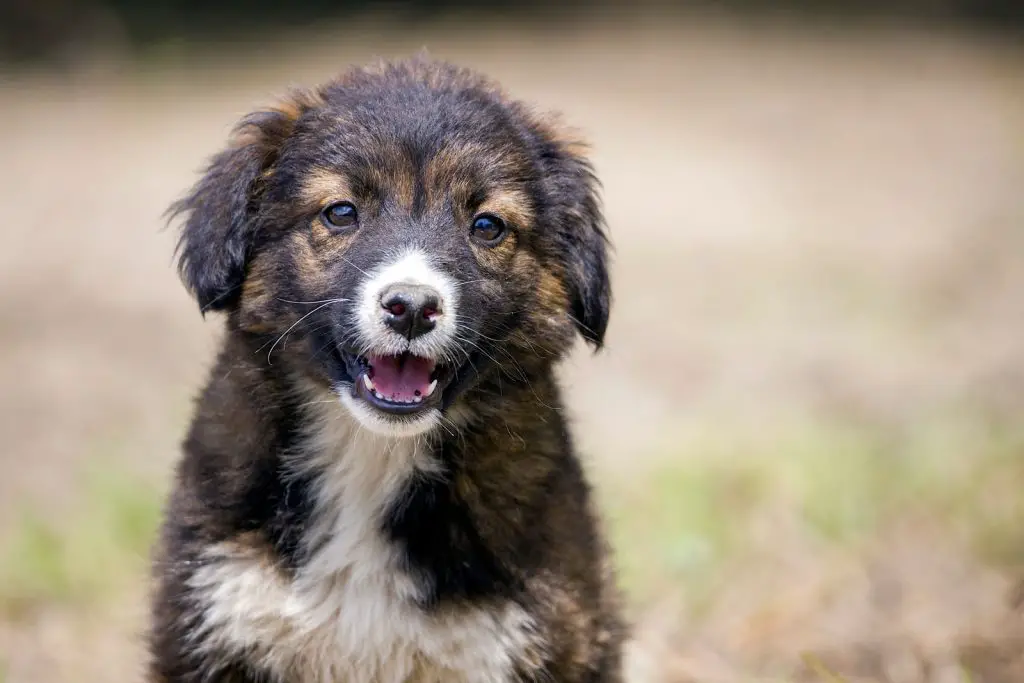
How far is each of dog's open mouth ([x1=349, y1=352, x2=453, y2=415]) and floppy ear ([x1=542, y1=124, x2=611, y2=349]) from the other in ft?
1.71

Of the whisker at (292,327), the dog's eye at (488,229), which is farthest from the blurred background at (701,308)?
the whisker at (292,327)

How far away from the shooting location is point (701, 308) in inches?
390

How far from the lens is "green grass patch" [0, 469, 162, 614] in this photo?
5.71 meters

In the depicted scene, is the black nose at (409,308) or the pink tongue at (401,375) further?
the pink tongue at (401,375)

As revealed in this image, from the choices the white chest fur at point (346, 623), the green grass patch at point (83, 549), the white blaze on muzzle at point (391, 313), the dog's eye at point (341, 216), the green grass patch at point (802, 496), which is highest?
the dog's eye at point (341, 216)

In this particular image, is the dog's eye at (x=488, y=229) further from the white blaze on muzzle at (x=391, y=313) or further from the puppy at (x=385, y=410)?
the white blaze on muzzle at (x=391, y=313)

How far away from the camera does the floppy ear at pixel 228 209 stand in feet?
12.7

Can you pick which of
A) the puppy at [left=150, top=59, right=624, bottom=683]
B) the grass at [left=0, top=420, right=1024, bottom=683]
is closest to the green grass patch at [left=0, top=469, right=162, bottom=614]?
the grass at [left=0, top=420, right=1024, bottom=683]

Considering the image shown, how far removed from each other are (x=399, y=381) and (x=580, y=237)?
744 millimetres

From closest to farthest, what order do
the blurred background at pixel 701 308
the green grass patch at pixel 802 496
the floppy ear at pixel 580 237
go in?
the floppy ear at pixel 580 237, the blurred background at pixel 701 308, the green grass patch at pixel 802 496

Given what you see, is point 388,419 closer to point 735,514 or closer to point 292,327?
point 292,327

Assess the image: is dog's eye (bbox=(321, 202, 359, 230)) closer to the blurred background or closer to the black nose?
the black nose

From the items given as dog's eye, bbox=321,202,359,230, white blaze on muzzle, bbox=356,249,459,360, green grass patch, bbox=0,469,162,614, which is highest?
dog's eye, bbox=321,202,359,230

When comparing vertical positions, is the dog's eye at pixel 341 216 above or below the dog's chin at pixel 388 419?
above
